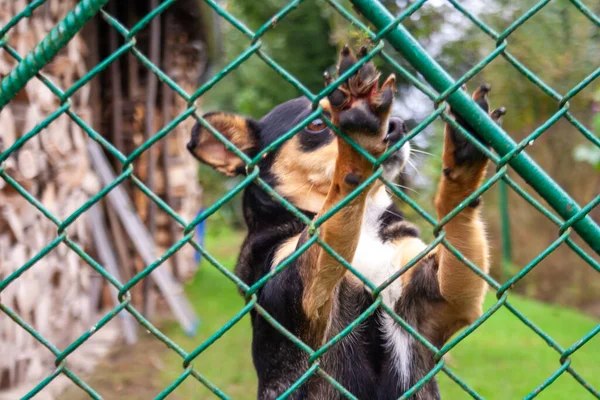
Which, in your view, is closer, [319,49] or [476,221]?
[476,221]

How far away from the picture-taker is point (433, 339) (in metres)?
2.80

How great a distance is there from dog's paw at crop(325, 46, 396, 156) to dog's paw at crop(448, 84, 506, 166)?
0.24 metres

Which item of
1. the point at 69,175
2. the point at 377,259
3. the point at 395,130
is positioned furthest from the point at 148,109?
the point at 395,130

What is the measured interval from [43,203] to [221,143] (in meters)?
3.45

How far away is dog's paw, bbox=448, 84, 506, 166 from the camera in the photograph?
1.81 meters

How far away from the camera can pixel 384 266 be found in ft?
9.60

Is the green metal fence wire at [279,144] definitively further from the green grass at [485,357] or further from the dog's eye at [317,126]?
the green grass at [485,357]

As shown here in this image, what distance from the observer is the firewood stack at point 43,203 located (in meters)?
4.82

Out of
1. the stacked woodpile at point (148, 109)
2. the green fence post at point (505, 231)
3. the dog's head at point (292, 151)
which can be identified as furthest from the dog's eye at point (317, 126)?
the green fence post at point (505, 231)

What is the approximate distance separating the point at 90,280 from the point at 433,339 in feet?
18.2

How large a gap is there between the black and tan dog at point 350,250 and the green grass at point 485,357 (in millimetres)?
3398

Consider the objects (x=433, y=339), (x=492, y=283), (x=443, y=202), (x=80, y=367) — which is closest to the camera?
(x=492, y=283)

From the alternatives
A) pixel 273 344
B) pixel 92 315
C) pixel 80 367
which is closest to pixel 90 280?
pixel 92 315

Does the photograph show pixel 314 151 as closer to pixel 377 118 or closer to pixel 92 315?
pixel 377 118
